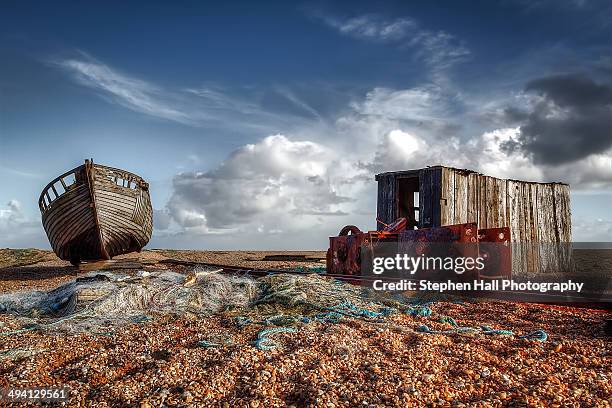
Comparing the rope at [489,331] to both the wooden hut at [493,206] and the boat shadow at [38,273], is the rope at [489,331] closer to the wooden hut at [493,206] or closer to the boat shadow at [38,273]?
the wooden hut at [493,206]

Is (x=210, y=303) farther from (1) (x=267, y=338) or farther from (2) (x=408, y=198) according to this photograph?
(2) (x=408, y=198)

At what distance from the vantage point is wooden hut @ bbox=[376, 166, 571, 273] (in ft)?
55.5

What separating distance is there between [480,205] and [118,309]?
1418 cm

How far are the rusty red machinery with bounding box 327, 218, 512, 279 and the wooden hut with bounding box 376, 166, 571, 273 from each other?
15.2 ft

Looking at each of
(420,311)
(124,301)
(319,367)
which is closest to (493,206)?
(420,311)

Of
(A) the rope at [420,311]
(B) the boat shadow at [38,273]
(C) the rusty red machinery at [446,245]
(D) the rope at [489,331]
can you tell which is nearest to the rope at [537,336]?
(D) the rope at [489,331]

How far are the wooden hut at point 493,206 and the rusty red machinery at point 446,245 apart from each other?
463 cm

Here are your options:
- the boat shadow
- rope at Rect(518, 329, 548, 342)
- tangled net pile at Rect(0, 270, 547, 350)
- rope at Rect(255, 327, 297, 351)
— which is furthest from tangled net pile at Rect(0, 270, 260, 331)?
the boat shadow

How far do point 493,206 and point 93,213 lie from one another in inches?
594

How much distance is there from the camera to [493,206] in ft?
61.4

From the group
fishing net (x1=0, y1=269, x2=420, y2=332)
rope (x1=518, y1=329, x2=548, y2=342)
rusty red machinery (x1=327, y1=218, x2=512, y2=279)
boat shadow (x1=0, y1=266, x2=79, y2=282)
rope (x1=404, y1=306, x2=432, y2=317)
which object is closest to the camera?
rope (x1=518, y1=329, x2=548, y2=342)

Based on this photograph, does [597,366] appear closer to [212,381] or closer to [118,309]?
[212,381]

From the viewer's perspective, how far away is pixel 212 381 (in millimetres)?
4516

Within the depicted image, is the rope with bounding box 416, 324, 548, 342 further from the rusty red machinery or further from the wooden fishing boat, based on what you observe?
the wooden fishing boat
